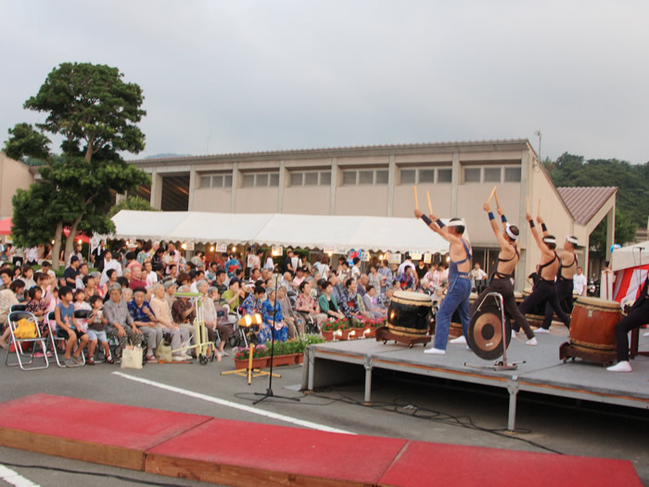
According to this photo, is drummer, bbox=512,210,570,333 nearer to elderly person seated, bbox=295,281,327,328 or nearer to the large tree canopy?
elderly person seated, bbox=295,281,327,328

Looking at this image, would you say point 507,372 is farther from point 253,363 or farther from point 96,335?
point 96,335

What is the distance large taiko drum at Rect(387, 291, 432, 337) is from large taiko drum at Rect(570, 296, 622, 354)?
2008mm

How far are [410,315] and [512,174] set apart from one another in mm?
22675

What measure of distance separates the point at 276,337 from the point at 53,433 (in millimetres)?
5929

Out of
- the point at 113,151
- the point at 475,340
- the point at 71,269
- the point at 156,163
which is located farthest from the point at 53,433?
the point at 156,163

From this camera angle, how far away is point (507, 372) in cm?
687

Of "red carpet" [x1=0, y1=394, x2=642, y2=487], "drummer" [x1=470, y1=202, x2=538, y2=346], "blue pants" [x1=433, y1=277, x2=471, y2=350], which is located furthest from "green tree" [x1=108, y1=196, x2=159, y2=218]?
"red carpet" [x1=0, y1=394, x2=642, y2=487]

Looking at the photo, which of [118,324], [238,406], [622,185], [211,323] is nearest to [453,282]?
[238,406]

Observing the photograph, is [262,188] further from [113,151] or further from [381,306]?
[381,306]

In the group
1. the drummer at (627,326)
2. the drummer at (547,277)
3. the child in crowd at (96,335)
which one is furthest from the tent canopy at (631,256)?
the child in crowd at (96,335)

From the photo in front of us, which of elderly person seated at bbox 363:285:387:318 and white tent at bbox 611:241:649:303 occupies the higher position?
white tent at bbox 611:241:649:303

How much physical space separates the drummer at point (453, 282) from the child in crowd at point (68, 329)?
5.60 metres

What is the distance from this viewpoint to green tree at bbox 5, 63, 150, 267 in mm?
23047

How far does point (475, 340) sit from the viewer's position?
24.6 ft
